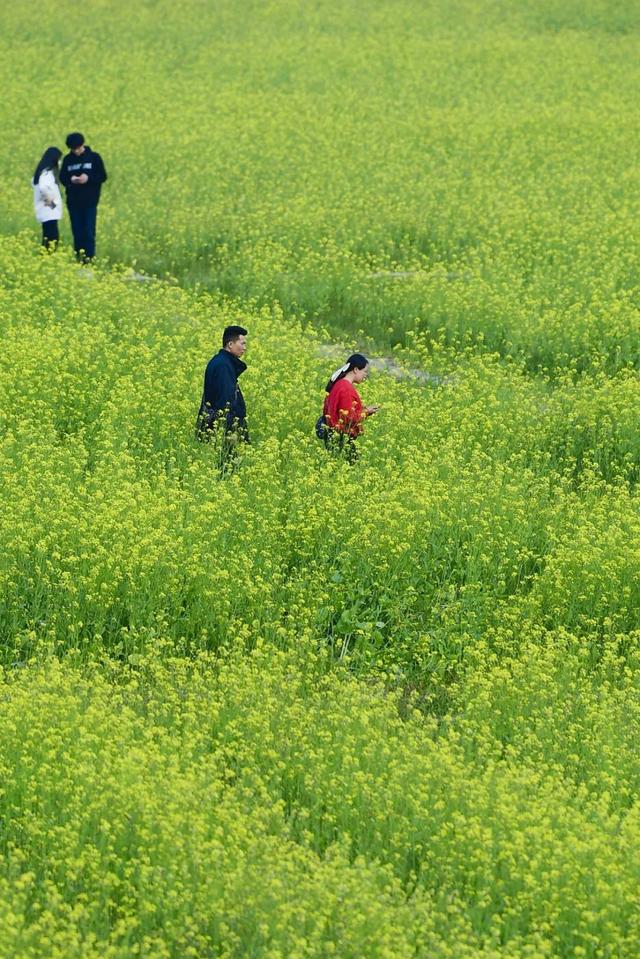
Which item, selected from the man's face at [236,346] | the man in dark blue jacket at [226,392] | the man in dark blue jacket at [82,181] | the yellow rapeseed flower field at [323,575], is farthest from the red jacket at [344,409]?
the man in dark blue jacket at [82,181]

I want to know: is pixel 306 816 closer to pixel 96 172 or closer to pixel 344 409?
pixel 344 409

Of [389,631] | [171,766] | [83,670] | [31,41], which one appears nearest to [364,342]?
[389,631]

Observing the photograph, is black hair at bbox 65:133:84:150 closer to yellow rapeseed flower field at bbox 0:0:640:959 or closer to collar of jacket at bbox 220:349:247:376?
yellow rapeseed flower field at bbox 0:0:640:959

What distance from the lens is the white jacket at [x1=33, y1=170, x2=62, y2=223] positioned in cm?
1850

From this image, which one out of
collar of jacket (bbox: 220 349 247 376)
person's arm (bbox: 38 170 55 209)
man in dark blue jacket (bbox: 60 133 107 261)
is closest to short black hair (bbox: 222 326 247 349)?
collar of jacket (bbox: 220 349 247 376)

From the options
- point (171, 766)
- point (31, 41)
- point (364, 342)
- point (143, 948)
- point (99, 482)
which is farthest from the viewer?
point (31, 41)

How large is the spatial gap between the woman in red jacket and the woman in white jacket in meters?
6.96

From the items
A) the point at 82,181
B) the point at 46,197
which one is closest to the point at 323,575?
the point at 82,181

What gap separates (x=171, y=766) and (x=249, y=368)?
23.4 feet

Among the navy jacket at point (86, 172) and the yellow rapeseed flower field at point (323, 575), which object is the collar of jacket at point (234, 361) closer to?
the yellow rapeseed flower field at point (323, 575)

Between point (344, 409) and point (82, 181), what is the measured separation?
280 inches

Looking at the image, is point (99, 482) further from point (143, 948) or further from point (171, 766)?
point (143, 948)

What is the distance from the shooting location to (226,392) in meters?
12.6

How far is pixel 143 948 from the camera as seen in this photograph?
6.75 m
